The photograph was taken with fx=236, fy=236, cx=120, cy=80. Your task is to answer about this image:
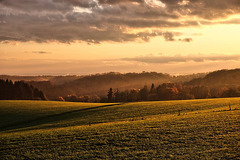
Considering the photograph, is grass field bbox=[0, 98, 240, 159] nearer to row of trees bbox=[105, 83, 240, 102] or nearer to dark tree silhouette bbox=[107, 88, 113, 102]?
row of trees bbox=[105, 83, 240, 102]

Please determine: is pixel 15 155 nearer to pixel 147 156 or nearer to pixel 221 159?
pixel 147 156

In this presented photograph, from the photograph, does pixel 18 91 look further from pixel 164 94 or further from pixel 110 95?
pixel 164 94

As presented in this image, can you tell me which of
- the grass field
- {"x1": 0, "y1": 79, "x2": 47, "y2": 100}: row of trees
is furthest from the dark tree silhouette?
the grass field

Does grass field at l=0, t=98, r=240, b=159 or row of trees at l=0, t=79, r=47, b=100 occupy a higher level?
row of trees at l=0, t=79, r=47, b=100

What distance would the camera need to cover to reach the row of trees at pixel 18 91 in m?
118

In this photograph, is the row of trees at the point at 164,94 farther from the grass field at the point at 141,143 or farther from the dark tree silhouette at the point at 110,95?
the grass field at the point at 141,143

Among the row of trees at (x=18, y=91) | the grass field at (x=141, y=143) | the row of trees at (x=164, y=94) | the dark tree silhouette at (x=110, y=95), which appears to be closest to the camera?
the grass field at (x=141, y=143)

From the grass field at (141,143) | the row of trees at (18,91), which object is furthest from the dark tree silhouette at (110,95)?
the grass field at (141,143)

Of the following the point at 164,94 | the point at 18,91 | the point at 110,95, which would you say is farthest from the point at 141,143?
the point at 18,91

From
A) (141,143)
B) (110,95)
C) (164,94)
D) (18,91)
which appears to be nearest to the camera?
(141,143)

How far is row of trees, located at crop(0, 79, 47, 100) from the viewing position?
387 feet

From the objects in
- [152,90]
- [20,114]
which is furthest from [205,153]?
[152,90]

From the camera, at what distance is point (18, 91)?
11969cm

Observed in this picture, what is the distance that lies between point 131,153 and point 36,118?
3768 cm
